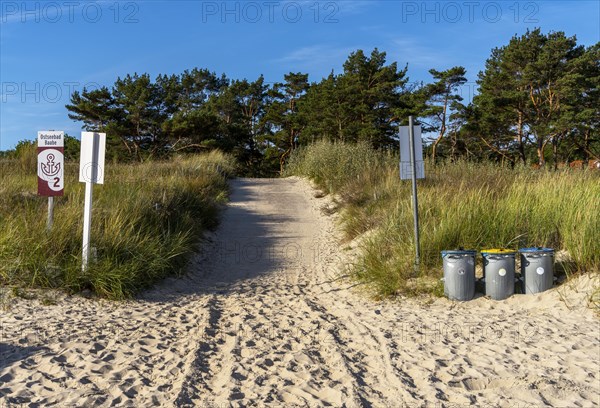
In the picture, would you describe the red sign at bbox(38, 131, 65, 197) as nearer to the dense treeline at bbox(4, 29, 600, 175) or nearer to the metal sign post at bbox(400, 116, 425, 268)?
the metal sign post at bbox(400, 116, 425, 268)

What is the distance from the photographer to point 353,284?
9.11 m

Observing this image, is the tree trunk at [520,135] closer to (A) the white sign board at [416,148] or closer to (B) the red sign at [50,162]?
(A) the white sign board at [416,148]

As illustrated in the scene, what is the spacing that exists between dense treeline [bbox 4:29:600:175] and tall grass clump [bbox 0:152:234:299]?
24879mm

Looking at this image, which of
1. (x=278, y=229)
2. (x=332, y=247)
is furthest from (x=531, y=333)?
(x=278, y=229)

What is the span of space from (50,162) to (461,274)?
641 cm

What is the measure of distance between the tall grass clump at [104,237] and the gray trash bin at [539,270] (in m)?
5.58

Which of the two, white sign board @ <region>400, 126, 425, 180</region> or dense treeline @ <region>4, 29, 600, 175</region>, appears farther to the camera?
dense treeline @ <region>4, 29, 600, 175</region>

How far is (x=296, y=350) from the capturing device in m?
5.75

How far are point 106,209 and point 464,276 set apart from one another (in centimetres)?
617

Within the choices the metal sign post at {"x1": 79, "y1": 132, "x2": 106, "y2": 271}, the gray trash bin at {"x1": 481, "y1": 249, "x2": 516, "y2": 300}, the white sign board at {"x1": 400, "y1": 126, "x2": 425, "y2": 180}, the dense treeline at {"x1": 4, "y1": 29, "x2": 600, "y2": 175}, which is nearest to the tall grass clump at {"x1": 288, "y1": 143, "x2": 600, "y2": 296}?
the gray trash bin at {"x1": 481, "y1": 249, "x2": 516, "y2": 300}

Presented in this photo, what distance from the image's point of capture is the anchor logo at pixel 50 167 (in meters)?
8.38

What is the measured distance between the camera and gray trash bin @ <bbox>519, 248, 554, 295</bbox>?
750 centimetres

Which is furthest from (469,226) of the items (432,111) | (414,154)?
(432,111)

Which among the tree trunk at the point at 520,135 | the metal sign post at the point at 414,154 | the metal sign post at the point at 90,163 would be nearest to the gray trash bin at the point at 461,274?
the metal sign post at the point at 414,154
